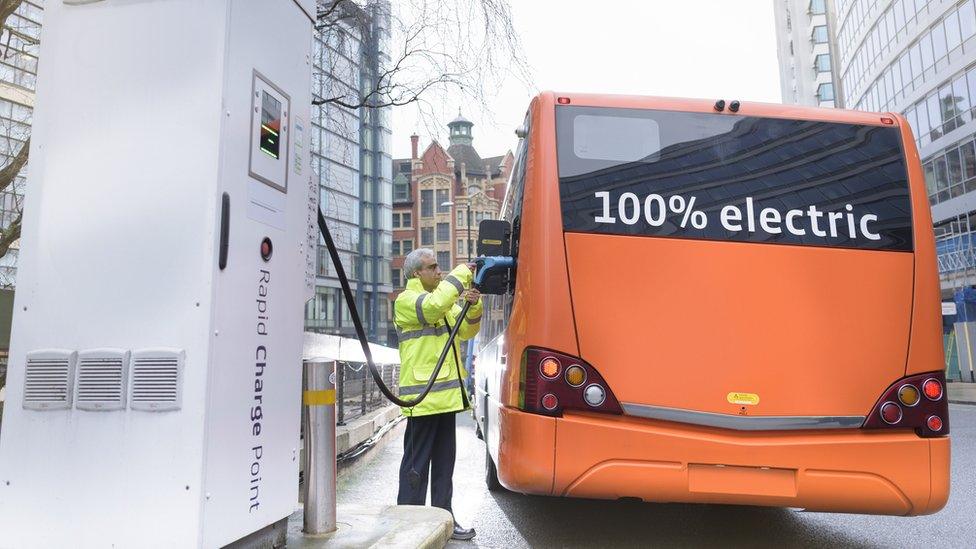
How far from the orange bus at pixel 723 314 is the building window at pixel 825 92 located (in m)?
60.9

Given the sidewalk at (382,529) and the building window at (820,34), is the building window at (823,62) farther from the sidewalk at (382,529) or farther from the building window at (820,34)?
the sidewalk at (382,529)

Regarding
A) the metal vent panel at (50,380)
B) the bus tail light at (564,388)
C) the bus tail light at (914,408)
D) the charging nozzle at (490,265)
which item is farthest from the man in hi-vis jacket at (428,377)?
the bus tail light at (914,408)

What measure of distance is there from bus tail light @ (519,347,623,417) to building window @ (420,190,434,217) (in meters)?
64.2

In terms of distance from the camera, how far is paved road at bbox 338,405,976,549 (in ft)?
15.5

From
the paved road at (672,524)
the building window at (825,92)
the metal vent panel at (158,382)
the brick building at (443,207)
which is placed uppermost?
the building window at (825,92)

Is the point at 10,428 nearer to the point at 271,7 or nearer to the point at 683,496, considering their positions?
the point at 271,7

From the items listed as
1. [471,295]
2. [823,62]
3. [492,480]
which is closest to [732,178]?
[471,295]

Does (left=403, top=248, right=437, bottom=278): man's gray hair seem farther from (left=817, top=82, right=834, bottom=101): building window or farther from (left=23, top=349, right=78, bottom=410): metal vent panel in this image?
(left=817, top=82, right=834, bottom=101): building window

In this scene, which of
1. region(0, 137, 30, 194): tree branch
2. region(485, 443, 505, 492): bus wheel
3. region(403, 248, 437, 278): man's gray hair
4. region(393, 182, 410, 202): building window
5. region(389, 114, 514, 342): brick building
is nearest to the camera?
region(403, 248, 437, 278): man's gray hair

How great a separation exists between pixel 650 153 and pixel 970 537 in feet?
11.5

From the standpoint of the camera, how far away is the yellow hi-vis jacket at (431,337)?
4.52 metres

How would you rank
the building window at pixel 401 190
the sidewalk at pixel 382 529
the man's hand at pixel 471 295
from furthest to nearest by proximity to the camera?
the building window at pixel 401 190 < the man's hand at pixel 471 295 < the sidewalk at pixel 382 529

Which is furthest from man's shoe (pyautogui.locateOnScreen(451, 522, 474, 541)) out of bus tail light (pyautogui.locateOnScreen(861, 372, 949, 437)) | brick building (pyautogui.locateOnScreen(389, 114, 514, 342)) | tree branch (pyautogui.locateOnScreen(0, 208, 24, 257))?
brick building (pyautogui.locateOnScreen(389, 114, 514, 342))

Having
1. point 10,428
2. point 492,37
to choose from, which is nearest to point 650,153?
point 492,37
